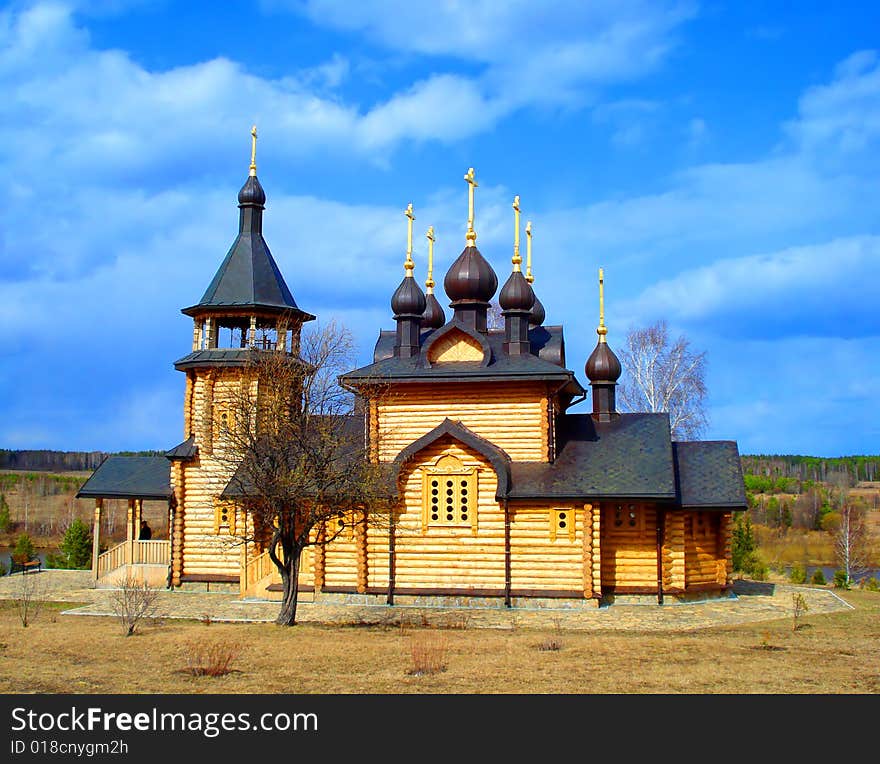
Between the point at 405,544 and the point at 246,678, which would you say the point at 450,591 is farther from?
the point at 246,678

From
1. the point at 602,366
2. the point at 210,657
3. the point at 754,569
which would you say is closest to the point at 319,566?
the point at 602,366

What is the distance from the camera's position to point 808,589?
84.6 feet

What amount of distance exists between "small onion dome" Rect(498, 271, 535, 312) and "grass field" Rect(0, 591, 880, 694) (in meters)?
8.67

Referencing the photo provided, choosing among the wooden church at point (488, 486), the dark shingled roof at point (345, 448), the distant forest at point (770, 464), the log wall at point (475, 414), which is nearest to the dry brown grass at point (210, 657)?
the dark shingled roof at point (345, 448)

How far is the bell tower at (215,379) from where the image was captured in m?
24.5

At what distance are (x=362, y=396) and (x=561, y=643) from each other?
29.5ft

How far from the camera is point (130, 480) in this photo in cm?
2678

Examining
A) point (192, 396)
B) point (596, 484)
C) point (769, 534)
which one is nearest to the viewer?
point (596, 484)

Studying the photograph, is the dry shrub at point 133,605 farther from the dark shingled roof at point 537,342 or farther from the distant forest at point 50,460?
the distant forest at point 50,460

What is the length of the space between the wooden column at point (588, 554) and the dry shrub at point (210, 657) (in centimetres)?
850

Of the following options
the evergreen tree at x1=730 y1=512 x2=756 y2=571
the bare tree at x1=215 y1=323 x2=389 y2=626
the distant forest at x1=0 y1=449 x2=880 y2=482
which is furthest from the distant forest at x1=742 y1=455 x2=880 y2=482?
the bare tree at x1=215 y1=323 x2=389 y2=626

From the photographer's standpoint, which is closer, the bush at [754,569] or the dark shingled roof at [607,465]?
the dark shingled roof at [607,465]
